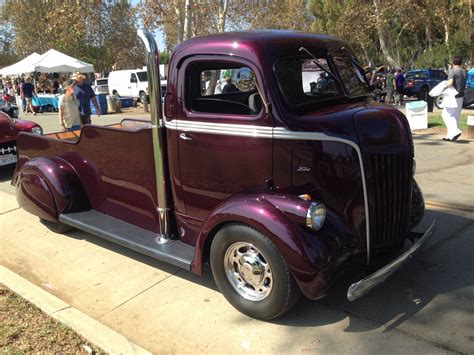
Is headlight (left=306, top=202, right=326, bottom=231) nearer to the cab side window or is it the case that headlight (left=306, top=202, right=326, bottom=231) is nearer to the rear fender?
the cab side window

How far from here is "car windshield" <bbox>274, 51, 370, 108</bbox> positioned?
3.44 m

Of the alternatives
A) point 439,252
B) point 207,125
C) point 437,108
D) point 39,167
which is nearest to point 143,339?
point 207,125

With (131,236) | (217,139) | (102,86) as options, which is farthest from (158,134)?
(102,86)

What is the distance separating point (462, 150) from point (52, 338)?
863 cm

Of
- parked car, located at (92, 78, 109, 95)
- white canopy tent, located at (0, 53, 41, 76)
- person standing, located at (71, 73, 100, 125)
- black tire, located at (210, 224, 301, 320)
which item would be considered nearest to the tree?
parked car, located at (92, 78, 109, 95)

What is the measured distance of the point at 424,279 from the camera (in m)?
3.84

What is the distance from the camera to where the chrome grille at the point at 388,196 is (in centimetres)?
330

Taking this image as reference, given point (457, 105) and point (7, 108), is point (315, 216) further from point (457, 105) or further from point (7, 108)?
point (7, 108)

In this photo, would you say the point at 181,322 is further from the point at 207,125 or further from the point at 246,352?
the point at 207,125

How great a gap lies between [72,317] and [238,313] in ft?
4.13

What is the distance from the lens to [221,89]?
4.32 metres

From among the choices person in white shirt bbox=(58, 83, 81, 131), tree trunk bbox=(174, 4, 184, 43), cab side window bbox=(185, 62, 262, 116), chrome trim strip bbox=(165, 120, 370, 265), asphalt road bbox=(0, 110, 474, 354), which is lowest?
asphalt road bbox=(0, 110, 474, 354)

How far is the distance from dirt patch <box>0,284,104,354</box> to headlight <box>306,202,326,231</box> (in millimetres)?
1642

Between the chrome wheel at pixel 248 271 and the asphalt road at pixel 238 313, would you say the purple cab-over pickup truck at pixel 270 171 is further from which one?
the asphalt road at pixel 238 313
